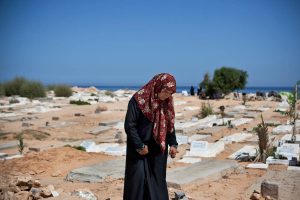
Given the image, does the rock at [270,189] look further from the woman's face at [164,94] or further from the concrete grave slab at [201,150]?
the concrete grave slab at [201,150]

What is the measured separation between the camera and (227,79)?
89.0 ft

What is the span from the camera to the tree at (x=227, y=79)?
2700 centimetres

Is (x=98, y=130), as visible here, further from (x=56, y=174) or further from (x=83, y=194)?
(x=83, y=194)

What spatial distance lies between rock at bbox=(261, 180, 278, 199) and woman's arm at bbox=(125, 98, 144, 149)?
2.31 metres

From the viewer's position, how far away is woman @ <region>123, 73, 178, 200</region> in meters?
3.48

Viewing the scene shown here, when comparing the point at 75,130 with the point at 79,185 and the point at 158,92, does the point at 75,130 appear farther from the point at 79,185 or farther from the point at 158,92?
the point at 158,92

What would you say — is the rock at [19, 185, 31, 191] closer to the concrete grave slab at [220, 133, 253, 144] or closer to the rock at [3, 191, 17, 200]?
the rock at [3, 191, 17, 200]

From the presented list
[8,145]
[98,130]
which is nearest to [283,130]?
[98,130]

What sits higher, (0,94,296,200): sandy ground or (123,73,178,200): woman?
(123,73,178,200): woman

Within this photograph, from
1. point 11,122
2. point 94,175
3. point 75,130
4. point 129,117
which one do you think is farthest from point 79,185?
point 11,122

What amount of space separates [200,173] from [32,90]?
2164 centimetres

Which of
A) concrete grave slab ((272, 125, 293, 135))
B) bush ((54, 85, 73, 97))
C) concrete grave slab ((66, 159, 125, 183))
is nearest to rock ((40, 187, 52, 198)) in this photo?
concrete grave slab ((66, 159, 125, 183))

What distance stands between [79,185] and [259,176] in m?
2.97

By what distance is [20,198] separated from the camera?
4.71 metres
